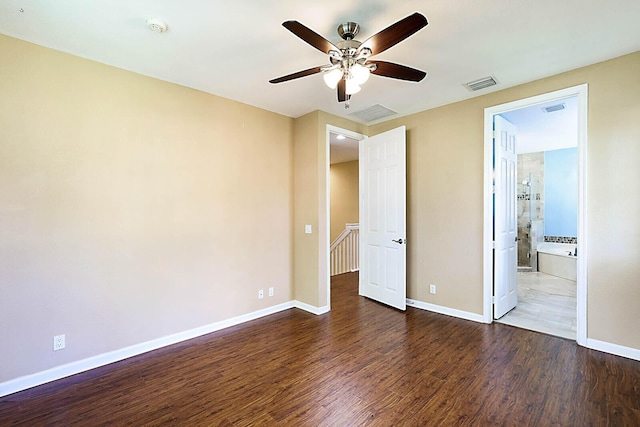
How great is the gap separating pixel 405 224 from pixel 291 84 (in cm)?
234

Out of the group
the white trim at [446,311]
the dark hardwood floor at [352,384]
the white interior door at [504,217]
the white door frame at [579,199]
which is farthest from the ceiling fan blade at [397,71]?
the white trim at [446,311]

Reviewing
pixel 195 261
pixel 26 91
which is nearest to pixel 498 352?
pixel 195 261

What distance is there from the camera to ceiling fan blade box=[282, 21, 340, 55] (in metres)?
1.63

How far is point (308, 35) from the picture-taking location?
175cm

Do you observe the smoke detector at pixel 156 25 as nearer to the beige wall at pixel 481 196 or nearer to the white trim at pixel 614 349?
the beige wall at pixel 481 196

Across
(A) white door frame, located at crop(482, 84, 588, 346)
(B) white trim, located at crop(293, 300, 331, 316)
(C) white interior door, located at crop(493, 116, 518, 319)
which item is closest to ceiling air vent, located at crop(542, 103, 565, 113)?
(C) white interior door, located at crop(493, 116, 518, 319)

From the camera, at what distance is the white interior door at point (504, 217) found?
3.56 metres

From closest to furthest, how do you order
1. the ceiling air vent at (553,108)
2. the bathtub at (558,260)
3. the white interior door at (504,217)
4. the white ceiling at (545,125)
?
the white interior door at (504,217) < the ceiling air vent at (553,108) < the white ceiling at (545,125) < the bathtub at (558,260)

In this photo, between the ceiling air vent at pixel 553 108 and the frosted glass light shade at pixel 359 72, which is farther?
the ceiling air vent at pixel 553 108

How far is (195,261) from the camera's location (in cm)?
328

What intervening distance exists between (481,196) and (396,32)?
254 cm

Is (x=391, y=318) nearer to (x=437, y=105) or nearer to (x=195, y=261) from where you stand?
(x=195, y=261)

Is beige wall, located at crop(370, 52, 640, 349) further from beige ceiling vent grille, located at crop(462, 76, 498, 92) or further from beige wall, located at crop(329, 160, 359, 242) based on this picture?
beige wall, located at crop(329, 160, 359, 242)

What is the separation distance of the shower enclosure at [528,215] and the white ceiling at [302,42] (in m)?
4.82
